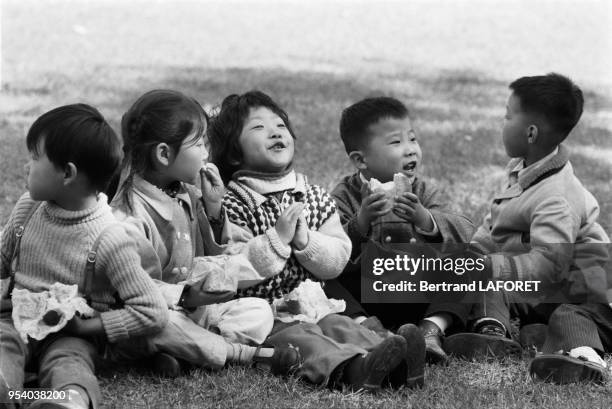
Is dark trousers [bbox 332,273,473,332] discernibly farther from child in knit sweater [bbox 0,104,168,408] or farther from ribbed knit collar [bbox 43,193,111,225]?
ribbed knit collar [bbox 43,193,111,225]

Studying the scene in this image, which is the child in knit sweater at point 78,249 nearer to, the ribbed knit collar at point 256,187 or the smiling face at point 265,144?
the ribbed knit collar at point 256,187

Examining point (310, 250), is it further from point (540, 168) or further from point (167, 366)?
point (540, 168)

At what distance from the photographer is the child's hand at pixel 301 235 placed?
3.91 metres

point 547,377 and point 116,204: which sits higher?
point 116,204

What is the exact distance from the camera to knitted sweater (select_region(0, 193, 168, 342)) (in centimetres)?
334

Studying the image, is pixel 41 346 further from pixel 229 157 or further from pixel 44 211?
pixel 229 157

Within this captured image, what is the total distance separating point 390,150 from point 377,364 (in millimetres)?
1325

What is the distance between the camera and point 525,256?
4094 mm

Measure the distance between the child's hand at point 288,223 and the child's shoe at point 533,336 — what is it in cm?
107

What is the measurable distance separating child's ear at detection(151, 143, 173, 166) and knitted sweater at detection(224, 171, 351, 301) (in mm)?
382

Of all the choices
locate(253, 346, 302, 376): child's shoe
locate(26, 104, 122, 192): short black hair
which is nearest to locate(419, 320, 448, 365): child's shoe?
locate(253, 346, 302, 376): child's shoe

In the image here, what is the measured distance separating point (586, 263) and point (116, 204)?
199cm

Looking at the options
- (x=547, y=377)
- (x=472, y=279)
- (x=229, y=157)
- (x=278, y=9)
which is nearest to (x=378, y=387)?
(x=547, y=377)

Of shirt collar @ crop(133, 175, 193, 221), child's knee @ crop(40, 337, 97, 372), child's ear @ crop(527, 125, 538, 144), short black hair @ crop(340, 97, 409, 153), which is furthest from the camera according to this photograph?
short black hair @ crop(340, 97, 409, 153)
